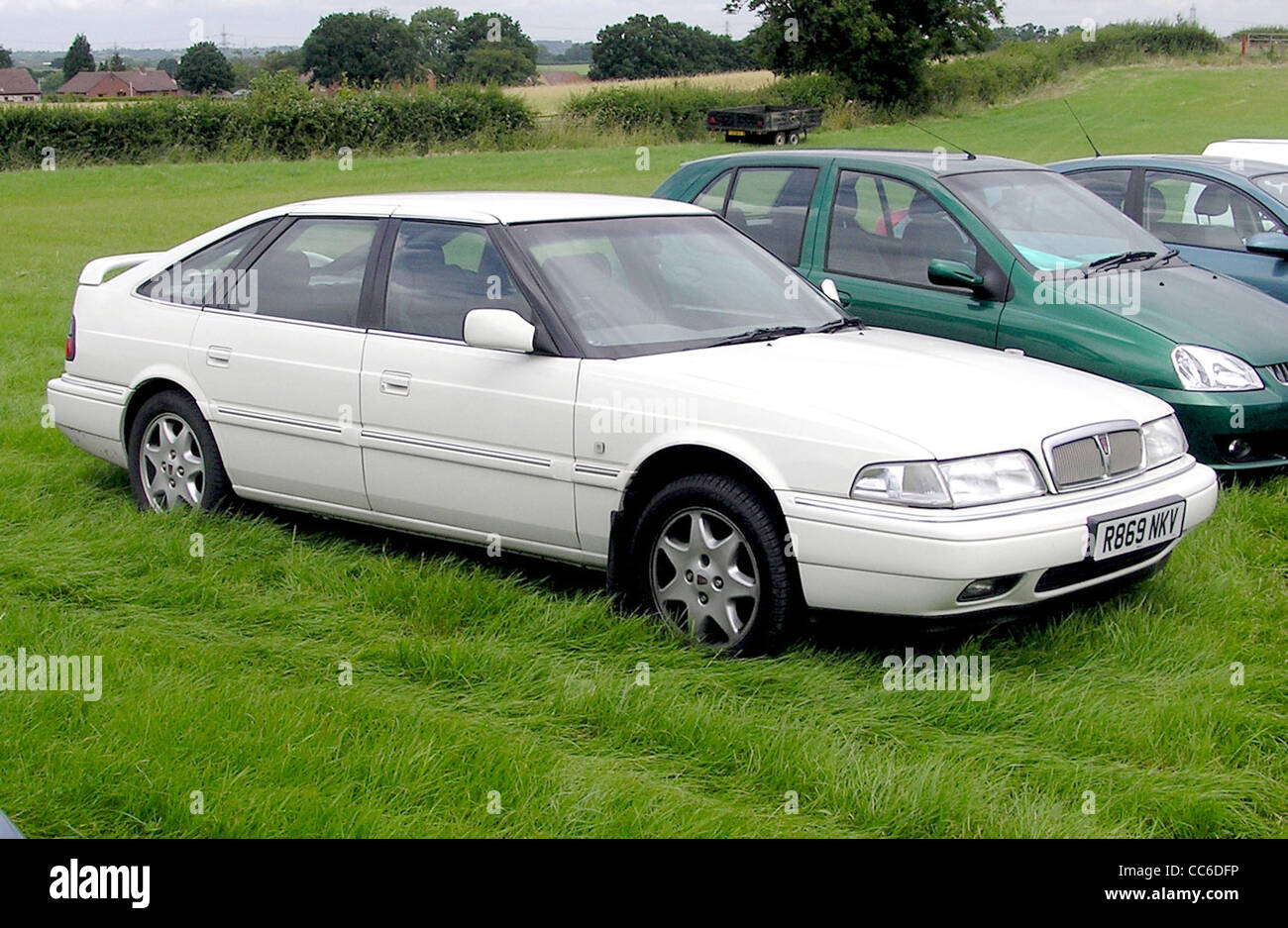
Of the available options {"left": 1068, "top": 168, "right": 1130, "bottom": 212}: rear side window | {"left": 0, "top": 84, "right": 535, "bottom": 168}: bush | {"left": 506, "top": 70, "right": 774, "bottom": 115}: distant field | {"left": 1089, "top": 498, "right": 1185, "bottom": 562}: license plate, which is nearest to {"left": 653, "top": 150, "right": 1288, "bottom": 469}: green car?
{"left": 1068, "top": 168, "right": 1130, "bottom": 212}: rear side window

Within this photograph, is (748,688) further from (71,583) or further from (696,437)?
(71,583)

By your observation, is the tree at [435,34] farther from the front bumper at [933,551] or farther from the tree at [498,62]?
the front bumper at [933,551]

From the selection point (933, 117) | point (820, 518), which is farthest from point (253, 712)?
point (933, 117)

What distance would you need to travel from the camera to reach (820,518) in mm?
4645

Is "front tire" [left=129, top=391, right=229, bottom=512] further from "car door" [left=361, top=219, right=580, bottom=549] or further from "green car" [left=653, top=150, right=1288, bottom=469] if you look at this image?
"green car" [left=653, top=150, right=1288, bottom=469]

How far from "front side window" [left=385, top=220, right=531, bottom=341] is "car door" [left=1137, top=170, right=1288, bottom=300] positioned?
516 centimetres

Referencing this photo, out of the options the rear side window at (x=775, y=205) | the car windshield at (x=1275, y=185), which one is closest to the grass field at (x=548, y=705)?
the rear side window at (x=775, y=205)

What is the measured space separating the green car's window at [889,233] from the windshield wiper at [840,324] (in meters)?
1.54

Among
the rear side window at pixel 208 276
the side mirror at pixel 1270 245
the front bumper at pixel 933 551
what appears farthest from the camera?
the side mirror at pixel 1270 245

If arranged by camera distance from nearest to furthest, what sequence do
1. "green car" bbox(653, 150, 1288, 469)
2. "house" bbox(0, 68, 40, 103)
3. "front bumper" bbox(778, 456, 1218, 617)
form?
1. "front bumper" bbox(778, 456, 1218, 617)
2. "green car" bbox(653, 150, 1288, 469)
3. "house" bbox(0, 68, 40, 103)

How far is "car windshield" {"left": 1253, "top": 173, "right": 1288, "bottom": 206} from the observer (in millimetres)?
9344

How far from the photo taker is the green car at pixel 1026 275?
6941mm

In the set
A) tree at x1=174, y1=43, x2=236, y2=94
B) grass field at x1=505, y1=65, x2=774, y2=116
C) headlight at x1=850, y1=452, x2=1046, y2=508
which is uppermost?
tree at x1=174, y1=43, x2=236, y2=94
